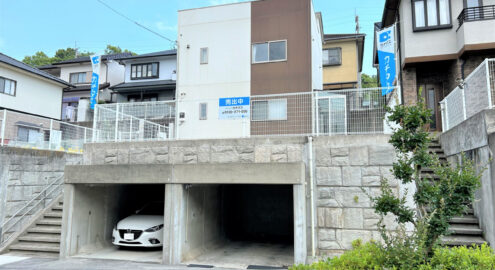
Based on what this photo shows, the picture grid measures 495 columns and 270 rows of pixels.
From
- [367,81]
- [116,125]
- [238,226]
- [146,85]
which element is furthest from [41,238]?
[367,81]

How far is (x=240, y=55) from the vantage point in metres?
16.1

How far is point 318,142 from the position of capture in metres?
7.31

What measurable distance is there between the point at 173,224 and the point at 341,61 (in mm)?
17863

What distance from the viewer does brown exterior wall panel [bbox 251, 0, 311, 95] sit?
15.1m

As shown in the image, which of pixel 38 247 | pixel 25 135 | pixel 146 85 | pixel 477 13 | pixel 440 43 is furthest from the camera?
pixel 146 85

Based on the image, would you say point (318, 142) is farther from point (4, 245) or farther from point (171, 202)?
point (4, 245)

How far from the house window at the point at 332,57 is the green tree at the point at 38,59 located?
36.5 metres

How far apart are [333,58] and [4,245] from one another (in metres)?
19.7

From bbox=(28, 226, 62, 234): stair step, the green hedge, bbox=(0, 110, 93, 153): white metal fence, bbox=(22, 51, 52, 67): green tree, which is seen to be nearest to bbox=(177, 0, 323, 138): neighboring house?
bbox=(0, 110, 93, 153): white metal fence

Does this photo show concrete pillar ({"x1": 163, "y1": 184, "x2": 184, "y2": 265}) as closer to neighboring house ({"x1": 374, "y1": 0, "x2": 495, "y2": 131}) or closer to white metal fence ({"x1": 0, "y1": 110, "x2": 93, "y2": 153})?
white metal fence ({"x1": 0, "y1": 110, "x2": 93, "y2": 153})

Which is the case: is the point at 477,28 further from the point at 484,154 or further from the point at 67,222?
the point at 67,222

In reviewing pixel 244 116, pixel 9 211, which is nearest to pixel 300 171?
pixel 244 116

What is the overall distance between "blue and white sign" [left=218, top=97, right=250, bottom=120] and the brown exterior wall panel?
6.86 meters

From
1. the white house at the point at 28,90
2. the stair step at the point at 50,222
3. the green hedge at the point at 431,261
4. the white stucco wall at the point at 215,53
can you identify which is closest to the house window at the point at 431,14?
the white stucco wall at the point at 215,53
